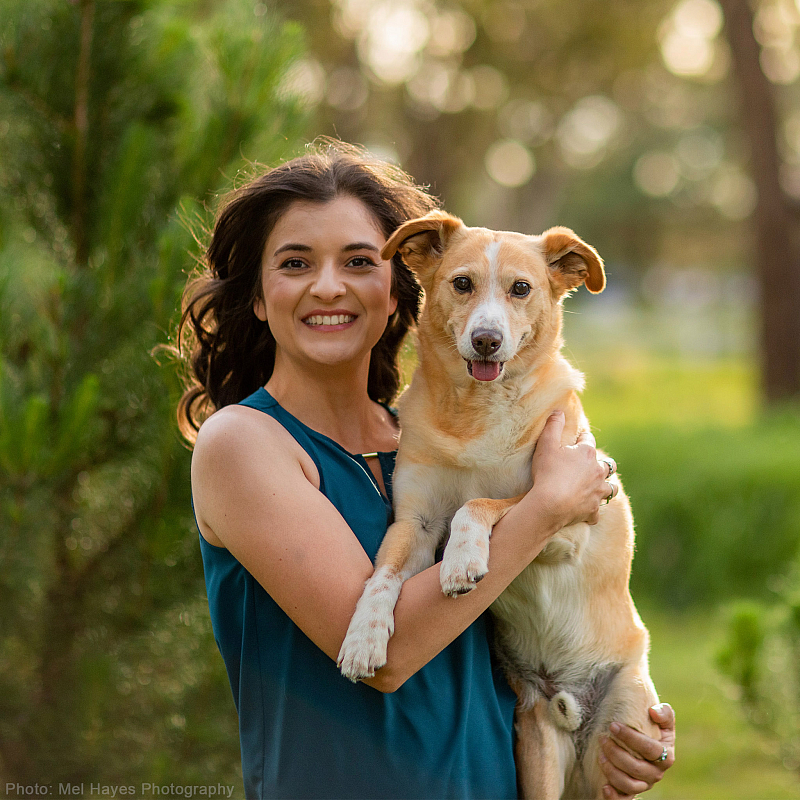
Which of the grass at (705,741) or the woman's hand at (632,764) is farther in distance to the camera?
the grass at (705,741)

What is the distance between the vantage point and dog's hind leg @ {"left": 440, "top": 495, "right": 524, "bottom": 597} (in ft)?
5.82

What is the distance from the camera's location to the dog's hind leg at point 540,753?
211 cm

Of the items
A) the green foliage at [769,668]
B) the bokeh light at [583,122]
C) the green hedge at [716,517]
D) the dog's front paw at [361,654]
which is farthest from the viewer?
the bokeh light at [583,122]

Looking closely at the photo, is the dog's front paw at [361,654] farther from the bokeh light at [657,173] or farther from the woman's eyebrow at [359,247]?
the bokeh light at [657,173]

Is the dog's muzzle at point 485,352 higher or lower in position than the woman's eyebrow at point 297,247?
lower

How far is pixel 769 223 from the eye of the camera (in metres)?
8.67

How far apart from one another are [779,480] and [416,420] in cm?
474

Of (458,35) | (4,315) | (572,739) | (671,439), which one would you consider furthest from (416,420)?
(458,35)

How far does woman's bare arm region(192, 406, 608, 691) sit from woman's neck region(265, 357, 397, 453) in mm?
238

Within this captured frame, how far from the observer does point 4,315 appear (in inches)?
89.1

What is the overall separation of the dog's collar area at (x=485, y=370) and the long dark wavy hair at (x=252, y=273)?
36cm

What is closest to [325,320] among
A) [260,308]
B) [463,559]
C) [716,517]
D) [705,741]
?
[260,308]

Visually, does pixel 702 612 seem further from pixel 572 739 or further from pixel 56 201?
pixel 56 201

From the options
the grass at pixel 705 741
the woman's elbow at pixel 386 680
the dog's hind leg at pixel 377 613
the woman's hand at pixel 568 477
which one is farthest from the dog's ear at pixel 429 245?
the grass at pixel 705 741
